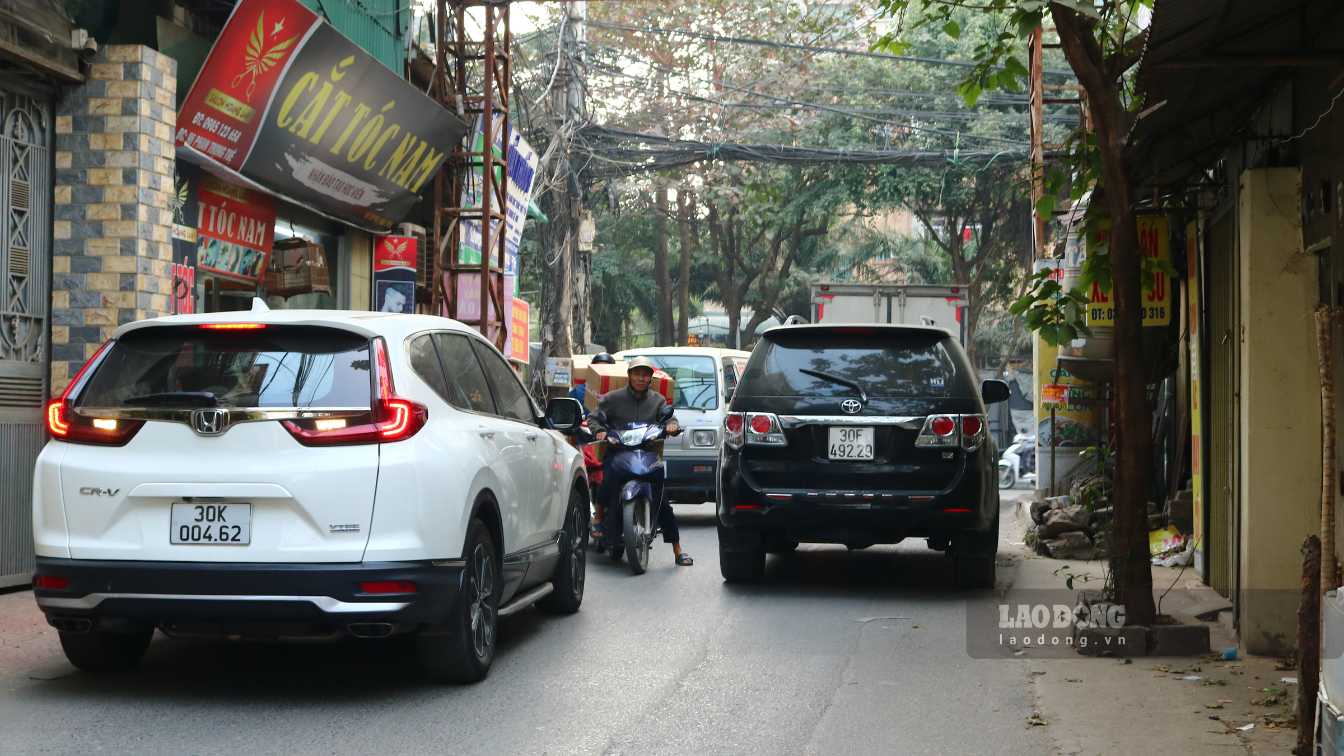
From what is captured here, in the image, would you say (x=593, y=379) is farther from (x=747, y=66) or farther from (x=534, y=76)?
(x=747, y=66)

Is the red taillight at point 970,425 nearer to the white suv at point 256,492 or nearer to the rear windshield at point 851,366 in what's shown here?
Result: the rear windshield at point 851,366

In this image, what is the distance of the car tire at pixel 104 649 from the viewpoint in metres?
6.59

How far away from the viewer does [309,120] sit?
13492 mm

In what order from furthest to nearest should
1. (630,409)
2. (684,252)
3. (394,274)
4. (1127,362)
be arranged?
1. (684,252)
2. (394,274)
3. (630,409)
4. (1127,362)

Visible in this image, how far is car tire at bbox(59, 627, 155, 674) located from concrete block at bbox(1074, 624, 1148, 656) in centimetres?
471

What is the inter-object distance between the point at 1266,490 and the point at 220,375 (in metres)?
5.14

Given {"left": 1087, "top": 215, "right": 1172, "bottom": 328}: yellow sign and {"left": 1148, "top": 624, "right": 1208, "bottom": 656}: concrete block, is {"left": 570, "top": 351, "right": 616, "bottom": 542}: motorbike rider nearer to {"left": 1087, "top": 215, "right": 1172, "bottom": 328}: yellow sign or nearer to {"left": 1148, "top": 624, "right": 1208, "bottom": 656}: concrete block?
{"left": 1087, "top": 215, "right": 1172, "bottom": 328}: yellow sign

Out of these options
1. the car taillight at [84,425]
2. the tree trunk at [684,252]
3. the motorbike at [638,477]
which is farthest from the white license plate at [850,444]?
the tree trunk at [684,252]

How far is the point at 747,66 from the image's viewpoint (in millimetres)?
31734

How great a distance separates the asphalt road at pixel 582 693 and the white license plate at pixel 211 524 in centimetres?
73

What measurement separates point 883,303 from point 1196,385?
450 inches

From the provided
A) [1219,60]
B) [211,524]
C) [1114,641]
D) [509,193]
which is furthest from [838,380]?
[509,193]

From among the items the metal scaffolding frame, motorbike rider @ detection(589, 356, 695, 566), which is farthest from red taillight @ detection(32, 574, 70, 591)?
the metal scaffolding frame

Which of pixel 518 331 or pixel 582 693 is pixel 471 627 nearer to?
pixel 582 693
